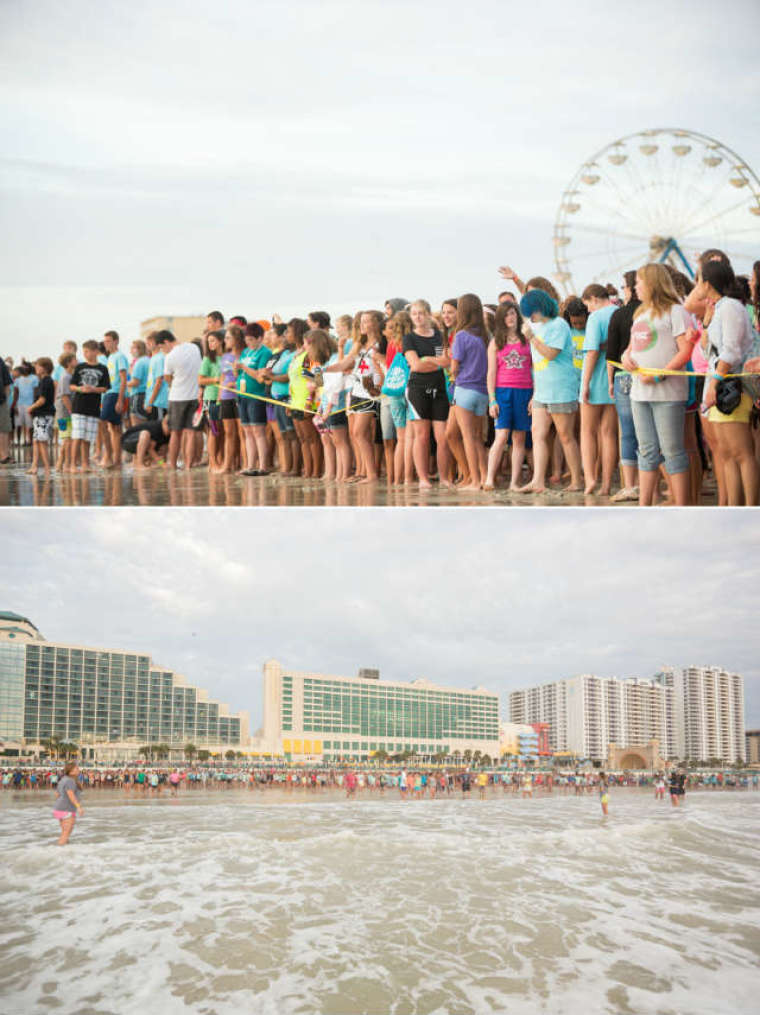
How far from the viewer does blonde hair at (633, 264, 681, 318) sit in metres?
5.39

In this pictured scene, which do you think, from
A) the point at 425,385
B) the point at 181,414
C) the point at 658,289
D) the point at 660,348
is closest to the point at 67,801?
the point at 181,414

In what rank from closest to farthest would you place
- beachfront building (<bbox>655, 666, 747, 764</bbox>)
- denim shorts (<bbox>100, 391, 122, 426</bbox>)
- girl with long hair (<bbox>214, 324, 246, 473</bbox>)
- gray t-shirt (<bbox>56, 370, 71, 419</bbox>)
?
girl with long hair (<bbox>214, 324, 246, 473</bbox>) → denim shorts (<bbox>100, 391, 122, 426</bbox>) → gray t-shirt (<bbox>56, 370, 71, 419</bbox>) → beachfront building (<bbox>655, 666, 747, 764</bbox>)

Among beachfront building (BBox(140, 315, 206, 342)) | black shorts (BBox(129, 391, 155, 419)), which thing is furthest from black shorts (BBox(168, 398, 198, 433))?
beachfront building (BBox(140, 315, 206, 342))

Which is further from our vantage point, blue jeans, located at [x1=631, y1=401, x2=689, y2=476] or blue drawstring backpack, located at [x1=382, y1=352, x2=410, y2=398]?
blue drawstring backpack, located at [x1=382, y1=352, x2=410, y2=398]

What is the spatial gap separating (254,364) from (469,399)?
2037mm

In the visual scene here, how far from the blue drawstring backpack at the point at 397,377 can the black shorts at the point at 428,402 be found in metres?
0.12

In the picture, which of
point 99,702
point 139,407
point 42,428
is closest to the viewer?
point 139,407

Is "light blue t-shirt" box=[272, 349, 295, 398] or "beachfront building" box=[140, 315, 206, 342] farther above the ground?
"beachfront building" box=[140, 315, 206, 342]

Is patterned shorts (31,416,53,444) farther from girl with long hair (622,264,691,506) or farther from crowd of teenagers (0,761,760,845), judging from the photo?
crowd of teenagers (0,761,760,845)

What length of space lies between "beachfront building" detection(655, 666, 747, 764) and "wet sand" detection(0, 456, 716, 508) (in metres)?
8.65

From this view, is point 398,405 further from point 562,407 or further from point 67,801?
point 67,801

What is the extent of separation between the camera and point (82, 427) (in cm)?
767

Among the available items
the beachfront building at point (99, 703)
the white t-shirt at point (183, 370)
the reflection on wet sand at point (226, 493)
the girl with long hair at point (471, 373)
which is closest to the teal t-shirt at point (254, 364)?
the white t-shirt at point (183, 370)

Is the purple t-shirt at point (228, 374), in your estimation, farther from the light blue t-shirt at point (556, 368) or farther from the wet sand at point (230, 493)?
the light blue t-shirt at point (556, 368)
